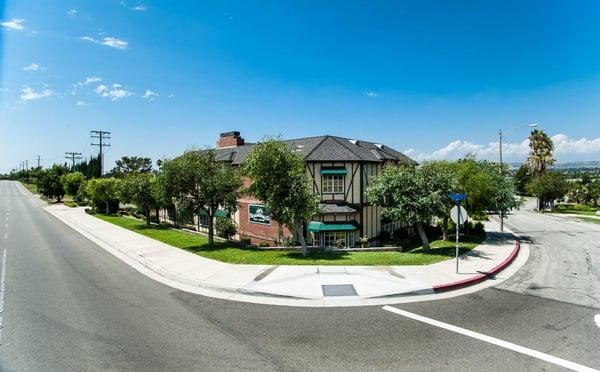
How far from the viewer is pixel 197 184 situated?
69.3ft

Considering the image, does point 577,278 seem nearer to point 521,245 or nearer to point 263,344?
point 521,245

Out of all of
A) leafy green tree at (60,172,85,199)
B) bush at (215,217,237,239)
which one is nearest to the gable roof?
bush at (215,217,237,239)

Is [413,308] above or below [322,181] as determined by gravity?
below

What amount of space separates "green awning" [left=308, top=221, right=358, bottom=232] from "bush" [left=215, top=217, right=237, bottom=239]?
278 inches

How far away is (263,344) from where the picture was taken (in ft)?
24.6

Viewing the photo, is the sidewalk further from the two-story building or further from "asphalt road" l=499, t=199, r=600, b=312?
the two-story building

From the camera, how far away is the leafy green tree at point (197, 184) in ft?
67.6

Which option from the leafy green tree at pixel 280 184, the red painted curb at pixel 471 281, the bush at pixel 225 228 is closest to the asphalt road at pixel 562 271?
the red painted curb at pixel 471 281

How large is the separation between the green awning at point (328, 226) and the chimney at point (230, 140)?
18719mm

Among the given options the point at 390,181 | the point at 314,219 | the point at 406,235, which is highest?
the point at 390,181

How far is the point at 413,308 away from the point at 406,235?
884 inches

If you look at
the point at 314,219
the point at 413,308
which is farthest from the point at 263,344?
the point at 314,219

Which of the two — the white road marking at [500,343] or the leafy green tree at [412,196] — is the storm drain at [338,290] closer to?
the white road marking at [500,343]

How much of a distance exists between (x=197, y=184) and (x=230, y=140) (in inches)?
780
